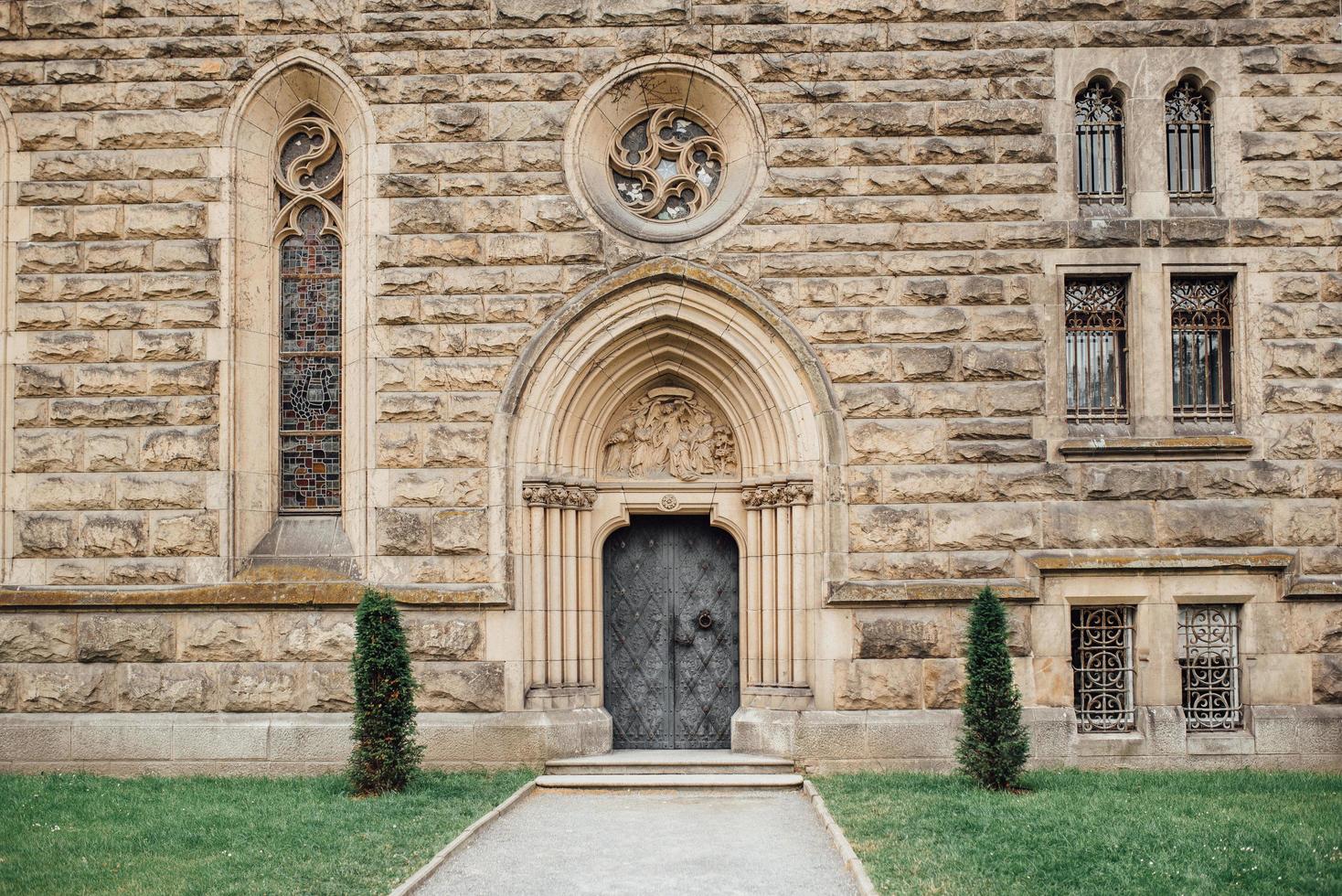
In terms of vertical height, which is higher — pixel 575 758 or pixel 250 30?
pixel 250 30

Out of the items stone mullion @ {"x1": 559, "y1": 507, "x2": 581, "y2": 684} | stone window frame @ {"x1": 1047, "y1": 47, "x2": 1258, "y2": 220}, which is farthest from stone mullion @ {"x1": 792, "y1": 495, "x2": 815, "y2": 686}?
stone window frame @ {"x1": 1047, "y1": 47, "x2": 1258, "y2": 220}

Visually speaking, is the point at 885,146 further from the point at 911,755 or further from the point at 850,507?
the point at 911,755

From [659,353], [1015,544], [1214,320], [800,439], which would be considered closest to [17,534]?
[659,353]

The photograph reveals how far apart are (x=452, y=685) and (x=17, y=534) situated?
191 inches

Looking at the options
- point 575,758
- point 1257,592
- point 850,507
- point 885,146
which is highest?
point 885,146

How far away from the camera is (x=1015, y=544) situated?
1323 centimetres

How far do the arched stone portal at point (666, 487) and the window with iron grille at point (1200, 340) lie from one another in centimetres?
379

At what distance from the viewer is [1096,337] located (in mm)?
13781

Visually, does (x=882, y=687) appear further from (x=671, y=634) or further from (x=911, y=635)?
(x=671, y=634)

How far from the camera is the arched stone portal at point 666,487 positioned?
43.9 feet

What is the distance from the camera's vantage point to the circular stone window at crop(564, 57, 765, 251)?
535 inches

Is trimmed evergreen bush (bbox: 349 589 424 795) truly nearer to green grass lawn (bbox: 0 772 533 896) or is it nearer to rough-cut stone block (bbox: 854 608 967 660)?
green grass lawn (bbox: 0 772 533 896)

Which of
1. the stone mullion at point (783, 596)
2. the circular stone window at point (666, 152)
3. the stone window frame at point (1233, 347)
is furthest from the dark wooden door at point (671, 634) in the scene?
the stone window frame at point (1233, 347)

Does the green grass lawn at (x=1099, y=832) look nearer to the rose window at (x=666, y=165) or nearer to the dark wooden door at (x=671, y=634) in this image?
the dark wooden door at (x=671, y=634)
